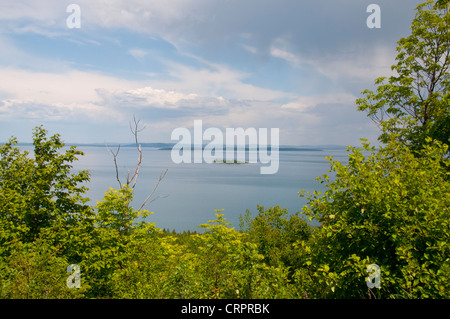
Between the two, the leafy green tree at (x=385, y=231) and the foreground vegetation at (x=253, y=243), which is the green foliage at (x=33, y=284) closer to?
the foreground vegetation at (x=253, y=243)

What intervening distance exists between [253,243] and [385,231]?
160 inches

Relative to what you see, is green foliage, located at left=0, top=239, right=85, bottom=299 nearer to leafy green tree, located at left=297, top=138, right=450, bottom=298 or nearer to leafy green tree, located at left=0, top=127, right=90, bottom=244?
leafy green tree, located at left=0, top=127, right=90, bottom=244

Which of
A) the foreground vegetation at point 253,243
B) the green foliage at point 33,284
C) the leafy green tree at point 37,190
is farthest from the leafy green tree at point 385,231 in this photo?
the leafy green tree at point 37,190

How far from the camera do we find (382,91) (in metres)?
17.6

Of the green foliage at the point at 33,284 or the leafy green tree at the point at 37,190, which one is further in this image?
the leafy green tree at the point at 37,190

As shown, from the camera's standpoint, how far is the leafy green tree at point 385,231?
5.00m

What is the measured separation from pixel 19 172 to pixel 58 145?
Result: 1.54 metres

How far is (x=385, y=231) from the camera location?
5531 mm

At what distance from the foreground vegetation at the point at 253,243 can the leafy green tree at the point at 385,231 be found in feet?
0.07

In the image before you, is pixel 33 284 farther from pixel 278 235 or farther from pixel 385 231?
pixel 278 235

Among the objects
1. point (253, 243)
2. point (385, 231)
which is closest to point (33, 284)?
point (253, 243)

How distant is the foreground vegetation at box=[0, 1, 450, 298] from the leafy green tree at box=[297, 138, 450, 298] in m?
0.02

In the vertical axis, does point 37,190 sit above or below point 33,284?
above
